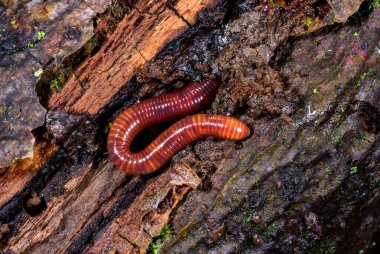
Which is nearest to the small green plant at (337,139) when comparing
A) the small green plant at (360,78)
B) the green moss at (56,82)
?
the small green plant at (360,78)

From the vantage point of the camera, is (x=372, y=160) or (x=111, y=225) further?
(x=111, y=225)

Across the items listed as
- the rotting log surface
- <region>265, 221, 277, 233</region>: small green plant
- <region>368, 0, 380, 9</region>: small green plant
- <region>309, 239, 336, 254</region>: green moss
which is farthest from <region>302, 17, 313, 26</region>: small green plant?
<region>309, 239, 336, 254</region>: green moss

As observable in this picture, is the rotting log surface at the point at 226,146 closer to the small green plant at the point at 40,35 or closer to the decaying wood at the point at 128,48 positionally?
the decaying wood at the point at 128,48

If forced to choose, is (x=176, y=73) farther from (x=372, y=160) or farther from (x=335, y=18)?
(x=372, y=160)

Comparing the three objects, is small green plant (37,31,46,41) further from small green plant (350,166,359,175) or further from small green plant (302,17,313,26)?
small green plant (350,166,359,175)

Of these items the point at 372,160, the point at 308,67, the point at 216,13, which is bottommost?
the point at 372,160

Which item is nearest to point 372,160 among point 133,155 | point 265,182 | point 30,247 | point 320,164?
point 320,164
